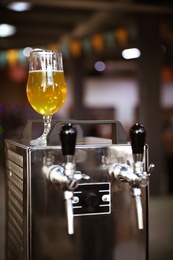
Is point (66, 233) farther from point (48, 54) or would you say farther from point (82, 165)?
point (48, 54)

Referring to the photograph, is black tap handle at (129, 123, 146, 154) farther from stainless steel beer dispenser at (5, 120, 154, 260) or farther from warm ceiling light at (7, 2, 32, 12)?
warm ceiling light at (7, 2, 32, 12)

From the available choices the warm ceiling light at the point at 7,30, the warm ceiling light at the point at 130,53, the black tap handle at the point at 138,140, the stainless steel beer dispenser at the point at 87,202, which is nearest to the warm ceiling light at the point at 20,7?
the warm ceiling light at the point at 7,30

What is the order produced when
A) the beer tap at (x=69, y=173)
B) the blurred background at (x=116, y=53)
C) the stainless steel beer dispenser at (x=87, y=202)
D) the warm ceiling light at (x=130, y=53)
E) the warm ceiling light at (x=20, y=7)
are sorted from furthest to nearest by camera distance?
the warm ceiling light at (x=130, y=53) < the warm ceiling light at (x=20, y=7) < the blurred background at (x=116, y=53) < the stainless steel beer dispenser at (x=87, y=202) < the beer tap at (x=69, y=173)

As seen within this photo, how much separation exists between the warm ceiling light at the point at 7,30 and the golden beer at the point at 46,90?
23.8ft

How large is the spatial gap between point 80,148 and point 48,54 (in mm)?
327

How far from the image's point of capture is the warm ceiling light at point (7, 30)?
830cm

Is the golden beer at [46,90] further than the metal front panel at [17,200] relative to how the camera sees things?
Yes

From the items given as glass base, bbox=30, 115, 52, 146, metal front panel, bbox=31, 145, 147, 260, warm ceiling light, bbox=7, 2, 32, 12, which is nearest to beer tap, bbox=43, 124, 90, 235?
metal front panel, bbox=31, 145, 147, 260

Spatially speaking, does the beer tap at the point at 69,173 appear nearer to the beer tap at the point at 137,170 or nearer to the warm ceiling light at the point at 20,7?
the beer tap at the point at 137,170

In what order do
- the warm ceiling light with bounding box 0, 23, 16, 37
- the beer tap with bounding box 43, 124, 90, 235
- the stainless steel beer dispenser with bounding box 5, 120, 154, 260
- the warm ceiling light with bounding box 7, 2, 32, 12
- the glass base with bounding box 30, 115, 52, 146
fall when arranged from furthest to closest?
the warm ceiling light with bounding box 0, 23, 16, 37 → the warm ceiling light with bounding box 7, 2, 32, 12 → the glass base with bounding box 30, 115, 52, 146 → the stainless steel beer dispenser with bounding box 5, 120, 154, 260 → the beer tap with bounding box 43, 124, 90, 235

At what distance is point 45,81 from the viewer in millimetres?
1261

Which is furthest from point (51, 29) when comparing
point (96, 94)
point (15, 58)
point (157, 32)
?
point (96, 94)

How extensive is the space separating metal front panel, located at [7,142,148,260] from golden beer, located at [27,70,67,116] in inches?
6.9

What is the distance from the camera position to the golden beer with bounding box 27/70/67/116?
126 centimetres
